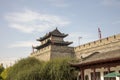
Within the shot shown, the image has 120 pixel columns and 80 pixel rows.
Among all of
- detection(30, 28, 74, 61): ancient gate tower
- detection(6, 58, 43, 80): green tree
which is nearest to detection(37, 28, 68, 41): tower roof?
detection(30, 28, 74, 61): ancient gate tower

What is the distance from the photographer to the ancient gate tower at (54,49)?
34000 mm

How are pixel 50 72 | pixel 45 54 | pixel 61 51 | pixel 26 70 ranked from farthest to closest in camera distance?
1. pixel 45 54
2. pixel 61 51
3. pixel 26 70
4. pixel 50 72

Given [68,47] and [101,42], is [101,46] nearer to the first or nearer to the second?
[101,42]

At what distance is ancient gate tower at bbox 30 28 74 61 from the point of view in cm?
3400

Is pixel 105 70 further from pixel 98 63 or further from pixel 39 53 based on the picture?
pixel 39 53

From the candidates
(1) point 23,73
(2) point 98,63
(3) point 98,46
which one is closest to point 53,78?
(1) point 23,73

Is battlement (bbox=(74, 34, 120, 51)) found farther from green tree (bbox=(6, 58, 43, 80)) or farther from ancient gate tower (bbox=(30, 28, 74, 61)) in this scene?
green tree (bbox=(6, 58, 43, 80))

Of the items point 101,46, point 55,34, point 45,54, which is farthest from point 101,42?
point 55,34

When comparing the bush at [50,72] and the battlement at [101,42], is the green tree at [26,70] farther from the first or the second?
the battlement at [101,42]

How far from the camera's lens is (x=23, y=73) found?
809 inches

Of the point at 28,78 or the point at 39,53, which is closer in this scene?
the point at 28,78

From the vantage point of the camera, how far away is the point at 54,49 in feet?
112

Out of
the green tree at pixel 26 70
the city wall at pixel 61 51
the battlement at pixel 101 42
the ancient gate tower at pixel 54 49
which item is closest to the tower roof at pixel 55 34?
the ancient gate tower at pixel 54 49

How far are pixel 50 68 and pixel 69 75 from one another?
1635 mm
